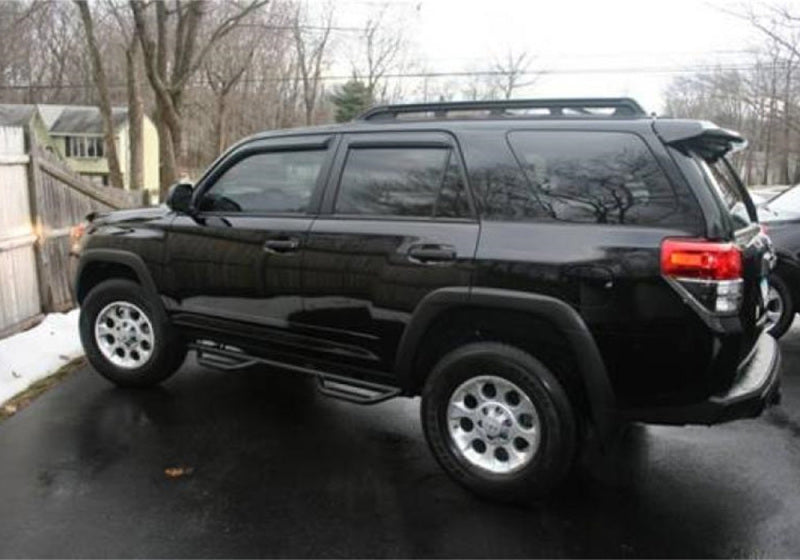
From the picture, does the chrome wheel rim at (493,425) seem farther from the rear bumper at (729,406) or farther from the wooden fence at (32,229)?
the wooden fence at (32,229)

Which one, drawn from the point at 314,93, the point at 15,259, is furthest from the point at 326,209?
the point at 314,93

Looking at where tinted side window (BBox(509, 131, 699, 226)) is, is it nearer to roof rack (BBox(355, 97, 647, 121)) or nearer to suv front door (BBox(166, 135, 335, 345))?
roof rack (BBox(355, 97, 647, 121))

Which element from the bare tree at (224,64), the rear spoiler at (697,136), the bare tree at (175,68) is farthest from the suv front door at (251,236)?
the bare tree at (224,64)

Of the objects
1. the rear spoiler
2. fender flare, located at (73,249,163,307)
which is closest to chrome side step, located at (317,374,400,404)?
fender flare, located at (73,249,163,307)

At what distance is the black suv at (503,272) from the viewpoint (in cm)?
334

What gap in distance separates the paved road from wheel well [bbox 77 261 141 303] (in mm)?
883

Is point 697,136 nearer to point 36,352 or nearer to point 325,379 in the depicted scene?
point 325,379

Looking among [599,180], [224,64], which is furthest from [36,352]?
[224,64]

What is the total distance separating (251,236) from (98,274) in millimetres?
1681

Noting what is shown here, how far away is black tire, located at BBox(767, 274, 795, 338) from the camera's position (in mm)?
6903

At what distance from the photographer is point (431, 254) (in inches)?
151

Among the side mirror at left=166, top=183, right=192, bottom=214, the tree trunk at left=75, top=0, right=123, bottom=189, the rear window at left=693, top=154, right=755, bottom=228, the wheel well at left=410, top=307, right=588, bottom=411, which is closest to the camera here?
the rear window at left=693, top=154, right=755, bottom=228

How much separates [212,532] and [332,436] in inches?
50.7

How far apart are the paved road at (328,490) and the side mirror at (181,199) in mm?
1324
